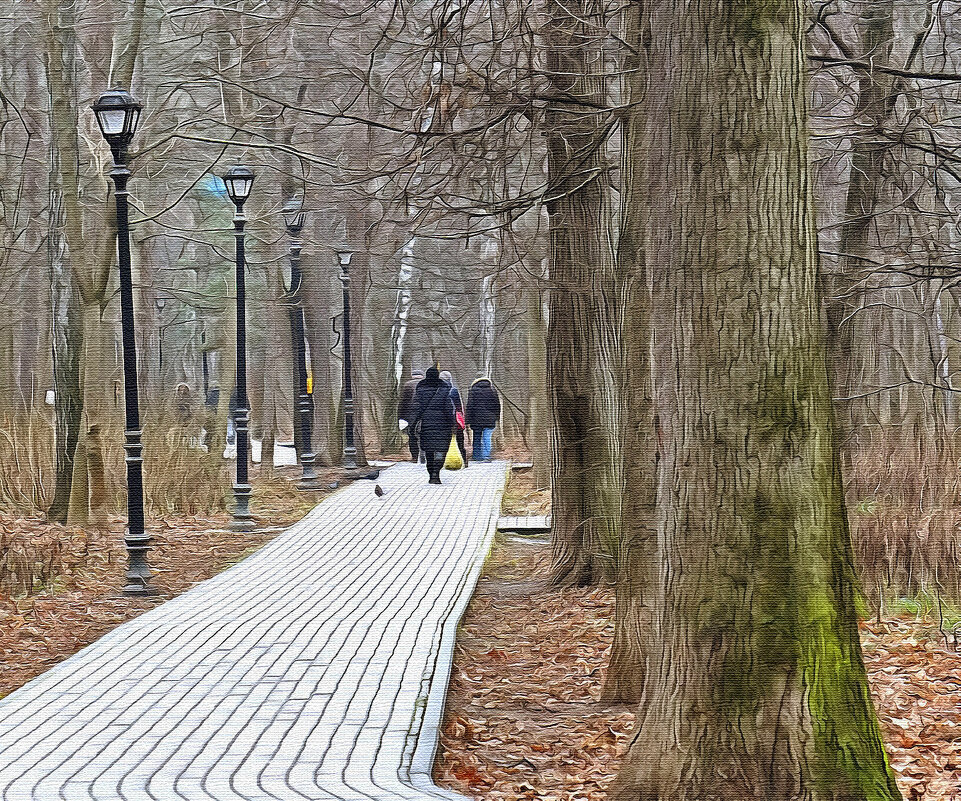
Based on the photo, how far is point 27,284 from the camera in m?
9.80

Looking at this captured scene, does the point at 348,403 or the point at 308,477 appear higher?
the point at 348,403

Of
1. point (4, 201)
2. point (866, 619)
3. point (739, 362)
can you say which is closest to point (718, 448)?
point (739, 362)

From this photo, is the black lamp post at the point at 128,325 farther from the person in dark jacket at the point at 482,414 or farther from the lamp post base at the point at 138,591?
the person in dark jacket at the point at 482,414

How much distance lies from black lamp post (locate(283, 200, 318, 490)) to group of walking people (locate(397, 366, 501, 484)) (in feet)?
3.71

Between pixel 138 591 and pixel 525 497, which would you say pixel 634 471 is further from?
pixel 525 497

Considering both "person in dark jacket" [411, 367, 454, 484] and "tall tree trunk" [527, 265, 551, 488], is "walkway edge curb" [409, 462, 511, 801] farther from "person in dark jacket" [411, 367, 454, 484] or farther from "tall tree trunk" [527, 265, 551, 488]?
"person in dark jacket" [411, 367, 454, 484]

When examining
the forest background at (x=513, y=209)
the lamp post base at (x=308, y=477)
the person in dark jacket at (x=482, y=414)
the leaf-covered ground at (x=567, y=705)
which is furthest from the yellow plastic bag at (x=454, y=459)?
the leaf-covered ground at (x=567, y=705)

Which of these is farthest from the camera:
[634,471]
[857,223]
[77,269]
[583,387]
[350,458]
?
[350,458]

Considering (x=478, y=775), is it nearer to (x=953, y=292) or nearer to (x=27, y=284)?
(x=953, y=292)

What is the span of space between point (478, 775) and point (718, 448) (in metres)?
1.30

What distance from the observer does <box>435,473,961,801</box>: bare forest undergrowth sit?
3461 millimetres

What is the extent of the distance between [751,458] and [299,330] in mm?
9696

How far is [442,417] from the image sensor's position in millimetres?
12578

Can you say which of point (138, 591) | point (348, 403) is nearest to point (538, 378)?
point (348, 403)
